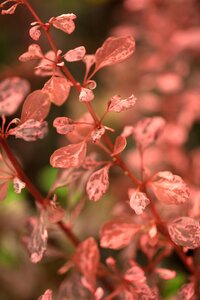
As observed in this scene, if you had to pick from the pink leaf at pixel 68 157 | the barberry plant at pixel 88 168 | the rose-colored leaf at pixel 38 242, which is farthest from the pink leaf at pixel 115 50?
the rose-colored leaf at pixel 38 242

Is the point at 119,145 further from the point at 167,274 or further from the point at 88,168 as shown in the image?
the point at 167,274

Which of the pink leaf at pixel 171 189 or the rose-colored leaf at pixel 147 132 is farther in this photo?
the rose-colored leaf at pixel 147 132

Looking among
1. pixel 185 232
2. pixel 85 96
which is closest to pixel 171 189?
pixel 185 232

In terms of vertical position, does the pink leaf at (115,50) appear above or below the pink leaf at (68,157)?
above

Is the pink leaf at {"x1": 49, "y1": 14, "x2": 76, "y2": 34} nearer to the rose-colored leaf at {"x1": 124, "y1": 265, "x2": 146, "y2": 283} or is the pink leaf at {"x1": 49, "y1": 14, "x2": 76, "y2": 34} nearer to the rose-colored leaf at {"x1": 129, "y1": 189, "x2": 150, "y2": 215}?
the rose-colored leaf at {"x1": 129, "y1": 189, "x2": 150, "y2": 215}

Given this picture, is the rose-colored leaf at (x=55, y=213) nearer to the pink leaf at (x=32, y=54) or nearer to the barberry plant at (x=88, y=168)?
the barberry plant at (x=88, y=168)

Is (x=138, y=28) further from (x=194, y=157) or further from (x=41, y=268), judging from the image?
(x=41, y=268)

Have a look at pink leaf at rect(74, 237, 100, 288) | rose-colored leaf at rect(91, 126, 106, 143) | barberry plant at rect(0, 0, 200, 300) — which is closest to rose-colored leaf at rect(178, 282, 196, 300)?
barberry plant at rect(0, 0, 200, 300)
